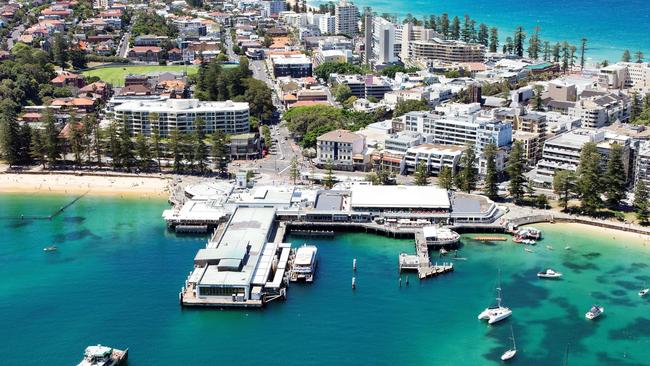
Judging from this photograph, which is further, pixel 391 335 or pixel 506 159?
pixel 506 159

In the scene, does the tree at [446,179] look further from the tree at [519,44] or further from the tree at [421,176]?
the tree at [519,44]

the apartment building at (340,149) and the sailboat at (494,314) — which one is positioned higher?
the apartment building at (340,149)

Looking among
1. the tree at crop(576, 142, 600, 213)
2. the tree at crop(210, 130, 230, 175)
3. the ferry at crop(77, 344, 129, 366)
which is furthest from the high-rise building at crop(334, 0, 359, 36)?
the ferry at crop(77, 344, 129, 366)

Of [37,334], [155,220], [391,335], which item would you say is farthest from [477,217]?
[37,334]

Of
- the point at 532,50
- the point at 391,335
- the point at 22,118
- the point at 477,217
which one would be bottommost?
the point at 391,335

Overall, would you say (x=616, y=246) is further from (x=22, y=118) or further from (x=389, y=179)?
(x=22, y=118)

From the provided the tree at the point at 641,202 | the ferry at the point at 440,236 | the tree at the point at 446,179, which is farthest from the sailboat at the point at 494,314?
the tree at the point at 446,179
